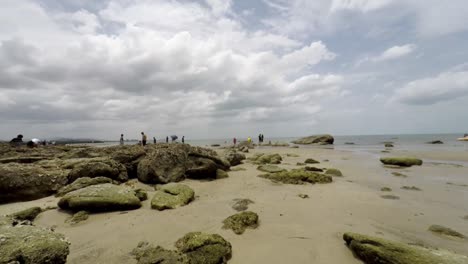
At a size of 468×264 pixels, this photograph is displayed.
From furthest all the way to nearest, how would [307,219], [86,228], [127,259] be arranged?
[307,219] → [86,228] → [127,259]

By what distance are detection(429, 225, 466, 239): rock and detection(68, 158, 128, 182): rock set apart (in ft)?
36.4

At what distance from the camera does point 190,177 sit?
1141 cm

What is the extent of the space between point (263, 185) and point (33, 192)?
8.83 m

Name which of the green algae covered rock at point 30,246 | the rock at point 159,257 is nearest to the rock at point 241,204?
the rock at point 159,257

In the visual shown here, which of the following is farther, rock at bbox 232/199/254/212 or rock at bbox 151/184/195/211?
rock at bbox 232/199/254/212

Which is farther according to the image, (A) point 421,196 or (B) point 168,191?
(A) point 421,196

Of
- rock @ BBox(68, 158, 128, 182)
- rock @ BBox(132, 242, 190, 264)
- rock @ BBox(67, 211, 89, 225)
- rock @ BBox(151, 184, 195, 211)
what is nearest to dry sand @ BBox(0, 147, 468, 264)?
rock @ BBox(67, 211, 89, 225)

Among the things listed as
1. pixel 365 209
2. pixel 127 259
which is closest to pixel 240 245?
pixel 127 259

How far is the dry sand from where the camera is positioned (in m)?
4.59

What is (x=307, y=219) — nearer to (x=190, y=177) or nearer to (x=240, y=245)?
(x=240, y=245)

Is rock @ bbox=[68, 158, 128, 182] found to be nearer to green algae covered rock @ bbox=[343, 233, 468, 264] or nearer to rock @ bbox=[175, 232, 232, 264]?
rock @ bbox=[175, 232, 232, 264]

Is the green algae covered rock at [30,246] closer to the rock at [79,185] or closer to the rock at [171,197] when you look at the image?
the rock at [171,197]

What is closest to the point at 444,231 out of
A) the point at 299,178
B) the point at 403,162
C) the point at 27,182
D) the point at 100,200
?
the point at 299,178

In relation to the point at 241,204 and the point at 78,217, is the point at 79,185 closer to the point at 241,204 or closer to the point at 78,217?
the point at 78,217
